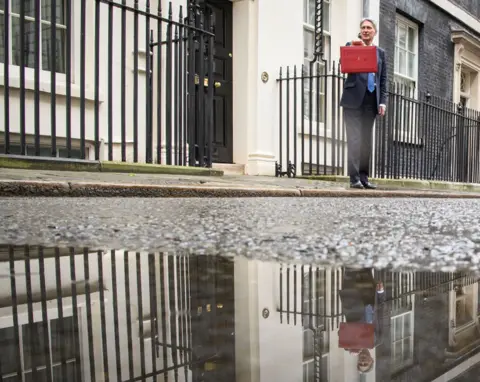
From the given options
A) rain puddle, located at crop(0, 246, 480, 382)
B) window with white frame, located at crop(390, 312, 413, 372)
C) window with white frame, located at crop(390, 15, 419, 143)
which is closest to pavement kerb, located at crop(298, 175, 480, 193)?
window with white frame, located at crop(390, 15, 419, 143)

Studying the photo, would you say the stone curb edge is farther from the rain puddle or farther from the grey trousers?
the rain puddle

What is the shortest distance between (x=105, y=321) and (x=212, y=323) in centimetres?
11

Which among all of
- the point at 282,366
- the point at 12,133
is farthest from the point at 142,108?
the point at 282,366

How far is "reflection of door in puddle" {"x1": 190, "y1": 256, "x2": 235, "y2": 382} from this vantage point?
1.39ft

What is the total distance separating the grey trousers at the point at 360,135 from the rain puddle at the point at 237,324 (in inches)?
201

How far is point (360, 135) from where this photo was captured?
233 inches

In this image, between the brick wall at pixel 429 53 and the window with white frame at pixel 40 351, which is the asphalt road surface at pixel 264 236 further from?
the brick wall at pixel 429 53

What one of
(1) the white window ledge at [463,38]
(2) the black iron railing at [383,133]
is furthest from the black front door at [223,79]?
(1) the white window ledge at [463,38]

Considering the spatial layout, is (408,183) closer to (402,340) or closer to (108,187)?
(108,187)

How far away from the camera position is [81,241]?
1281mm

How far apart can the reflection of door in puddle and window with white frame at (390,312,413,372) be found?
140 mm

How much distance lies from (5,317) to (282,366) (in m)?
0.33

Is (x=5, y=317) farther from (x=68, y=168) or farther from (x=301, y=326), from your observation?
(x=68, y=168)

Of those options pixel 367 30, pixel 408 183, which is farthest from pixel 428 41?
pixel 367 30
